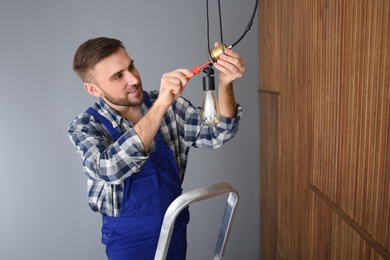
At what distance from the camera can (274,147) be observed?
6.08ft

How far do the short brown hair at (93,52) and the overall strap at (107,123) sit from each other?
0.13 meters

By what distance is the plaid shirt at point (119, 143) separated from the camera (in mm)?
1107

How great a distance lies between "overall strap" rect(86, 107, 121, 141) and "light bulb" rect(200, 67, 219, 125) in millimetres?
430

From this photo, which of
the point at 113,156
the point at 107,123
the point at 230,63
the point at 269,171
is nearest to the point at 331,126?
the point at 230,63

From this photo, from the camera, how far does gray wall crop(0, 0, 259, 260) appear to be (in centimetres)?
205

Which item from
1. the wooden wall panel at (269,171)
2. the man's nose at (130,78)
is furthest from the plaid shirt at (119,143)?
the wooden wall panel at (269,171)

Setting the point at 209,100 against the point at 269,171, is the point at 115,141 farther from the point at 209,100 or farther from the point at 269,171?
the point at 269,171

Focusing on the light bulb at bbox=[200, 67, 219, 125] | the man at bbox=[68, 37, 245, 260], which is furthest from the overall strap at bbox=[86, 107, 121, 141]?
the light bulb at bbox=[200, 67, 219, 125]

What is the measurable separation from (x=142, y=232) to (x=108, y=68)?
590 millimetres

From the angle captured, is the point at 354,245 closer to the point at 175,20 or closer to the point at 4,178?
the point at 175,20

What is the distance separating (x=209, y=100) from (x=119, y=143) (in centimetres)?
32

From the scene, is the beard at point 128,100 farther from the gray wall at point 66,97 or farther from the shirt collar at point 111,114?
the gray wall at point 66,97

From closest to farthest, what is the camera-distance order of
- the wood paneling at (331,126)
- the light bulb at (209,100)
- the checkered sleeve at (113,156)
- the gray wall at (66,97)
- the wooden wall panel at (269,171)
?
the wood paneling at (331,126), the light bulb at (209,100), the checkered sleeve at (113,156), the wooden wall panel at (269,171), the gray wall at (66,97)

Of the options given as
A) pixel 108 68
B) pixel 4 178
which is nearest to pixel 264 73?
pixel 108 68
